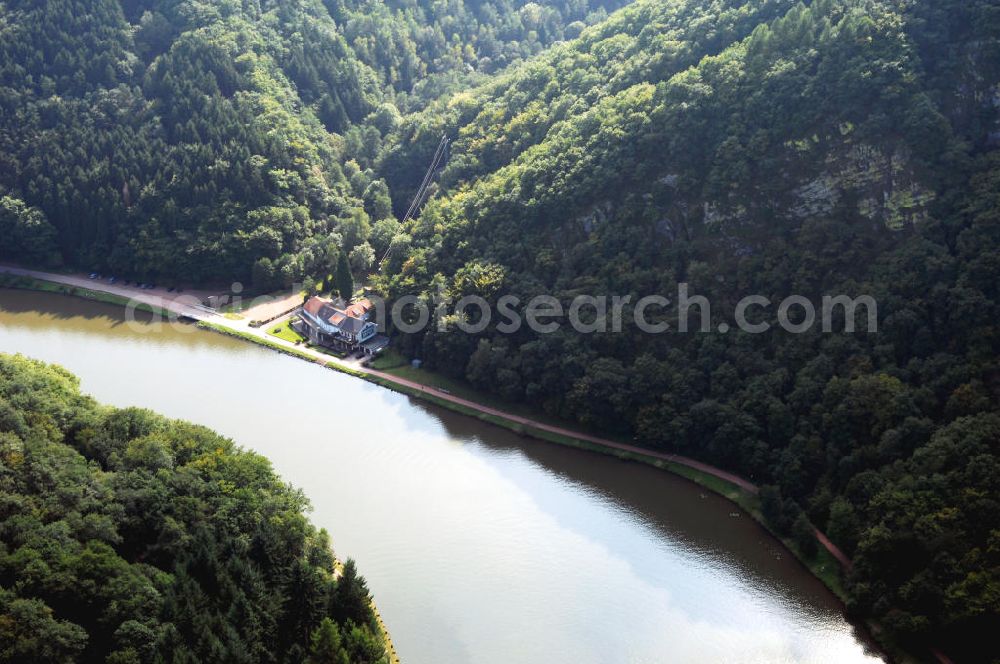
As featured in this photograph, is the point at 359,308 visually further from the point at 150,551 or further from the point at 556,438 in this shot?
the point at 150,551

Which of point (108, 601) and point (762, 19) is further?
point (762, 19)

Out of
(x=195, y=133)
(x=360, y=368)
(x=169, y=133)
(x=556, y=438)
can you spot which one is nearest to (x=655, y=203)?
(x=556, y=438)

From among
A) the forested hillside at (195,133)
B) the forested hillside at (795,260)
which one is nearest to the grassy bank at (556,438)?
the forested hillside at (795,260)

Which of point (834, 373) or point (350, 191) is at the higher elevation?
point (350, 191)

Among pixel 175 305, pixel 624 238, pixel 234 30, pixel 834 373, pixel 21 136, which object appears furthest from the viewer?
pixel 234 30

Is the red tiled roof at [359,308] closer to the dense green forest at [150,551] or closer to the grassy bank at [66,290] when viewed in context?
the grassy bank at [66,290]

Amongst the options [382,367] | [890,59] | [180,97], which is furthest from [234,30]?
[890,59]

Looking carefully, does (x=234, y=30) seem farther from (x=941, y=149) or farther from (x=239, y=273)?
(x=941, y=149)

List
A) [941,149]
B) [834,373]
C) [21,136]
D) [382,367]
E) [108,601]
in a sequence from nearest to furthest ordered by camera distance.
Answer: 1. [108,601]
2. [834,373]
3. [941,149]
4. [382,367]
5. [21,136]

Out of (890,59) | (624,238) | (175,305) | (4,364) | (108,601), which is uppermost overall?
(890,59)
